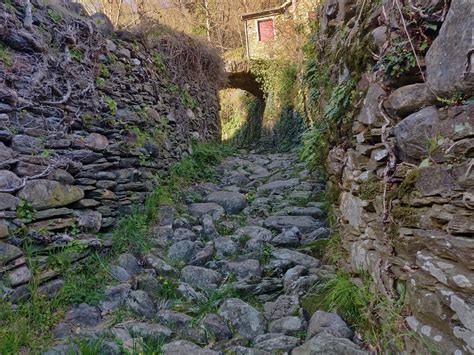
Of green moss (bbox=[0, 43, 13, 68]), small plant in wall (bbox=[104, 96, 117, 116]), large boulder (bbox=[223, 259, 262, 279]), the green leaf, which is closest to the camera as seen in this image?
the green leaf

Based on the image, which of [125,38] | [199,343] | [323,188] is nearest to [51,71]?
[125,38]

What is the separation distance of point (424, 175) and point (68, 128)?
3081 mm

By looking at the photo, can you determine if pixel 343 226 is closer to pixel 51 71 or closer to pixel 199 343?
pixel 199 343

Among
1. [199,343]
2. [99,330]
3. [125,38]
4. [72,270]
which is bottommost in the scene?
[199,343]

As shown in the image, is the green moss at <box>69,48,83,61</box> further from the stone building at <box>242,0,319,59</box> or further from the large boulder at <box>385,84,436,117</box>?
the stone building at <box>242,0,319,59</box>

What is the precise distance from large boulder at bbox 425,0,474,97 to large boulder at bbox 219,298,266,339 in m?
1.85

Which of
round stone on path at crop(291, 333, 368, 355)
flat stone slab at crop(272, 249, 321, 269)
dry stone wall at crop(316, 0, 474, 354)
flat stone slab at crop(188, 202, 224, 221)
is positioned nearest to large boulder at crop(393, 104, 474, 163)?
dry stone wall at crop(316, 0, 474, 354)

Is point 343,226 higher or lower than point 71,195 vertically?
lower

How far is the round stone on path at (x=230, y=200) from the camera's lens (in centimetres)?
427

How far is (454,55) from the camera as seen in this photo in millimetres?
1387

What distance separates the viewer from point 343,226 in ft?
8.85

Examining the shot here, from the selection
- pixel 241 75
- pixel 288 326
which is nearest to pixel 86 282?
pixel 288 326

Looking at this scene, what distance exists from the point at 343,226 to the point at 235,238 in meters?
1.23

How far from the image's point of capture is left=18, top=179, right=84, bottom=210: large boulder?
8.36 feet
